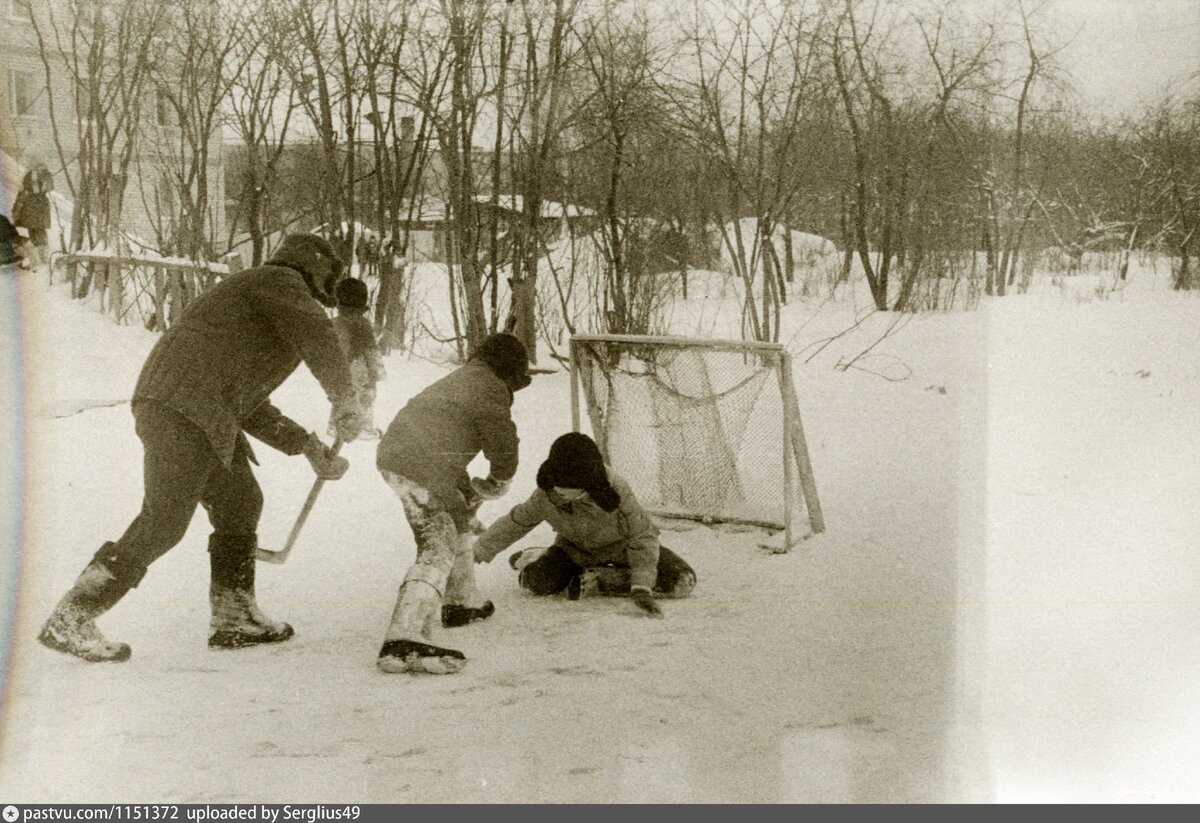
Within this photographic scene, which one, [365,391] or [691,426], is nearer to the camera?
[691,426]

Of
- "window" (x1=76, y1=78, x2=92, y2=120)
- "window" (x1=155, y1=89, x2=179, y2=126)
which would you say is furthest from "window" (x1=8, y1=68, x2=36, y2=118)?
"window" (x1=155, y1=89, x2=179, y2=126)

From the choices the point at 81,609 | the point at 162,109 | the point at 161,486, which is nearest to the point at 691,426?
the point at 161,486

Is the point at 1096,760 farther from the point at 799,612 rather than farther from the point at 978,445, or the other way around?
the point at 978,445

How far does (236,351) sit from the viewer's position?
4375 mm

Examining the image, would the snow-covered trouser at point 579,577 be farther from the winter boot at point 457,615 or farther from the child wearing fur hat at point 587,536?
Answer: the winter boot at point 457,615

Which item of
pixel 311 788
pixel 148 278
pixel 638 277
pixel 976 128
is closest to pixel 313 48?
pixel 148 278

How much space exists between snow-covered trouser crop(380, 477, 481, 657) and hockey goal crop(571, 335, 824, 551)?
84.9 inches

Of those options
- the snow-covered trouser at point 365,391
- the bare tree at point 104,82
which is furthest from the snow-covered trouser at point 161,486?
the bare tree at point 104,82

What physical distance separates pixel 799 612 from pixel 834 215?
1760 centimetres

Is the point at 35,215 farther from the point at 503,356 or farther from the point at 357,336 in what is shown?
the point at 503,356

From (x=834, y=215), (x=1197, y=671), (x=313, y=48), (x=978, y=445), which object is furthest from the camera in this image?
(x=834, y=215)

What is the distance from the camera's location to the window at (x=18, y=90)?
752 inches

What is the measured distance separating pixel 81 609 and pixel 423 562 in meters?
1.09

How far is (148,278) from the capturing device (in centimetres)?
1170
